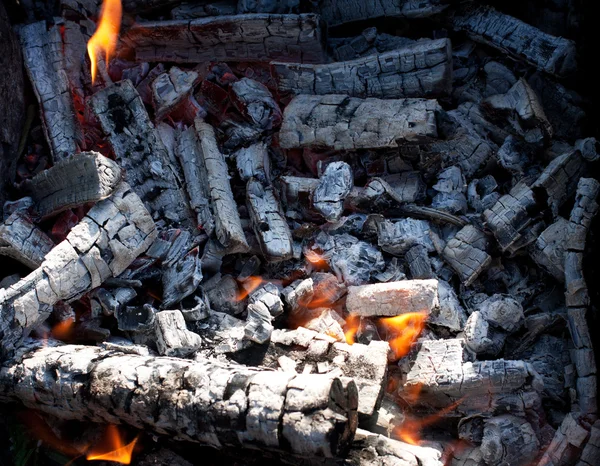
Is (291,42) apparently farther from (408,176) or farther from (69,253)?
(69,253)

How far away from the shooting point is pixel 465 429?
334 centimetres

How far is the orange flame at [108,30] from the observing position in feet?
15.2

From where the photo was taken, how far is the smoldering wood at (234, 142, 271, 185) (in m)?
4.10

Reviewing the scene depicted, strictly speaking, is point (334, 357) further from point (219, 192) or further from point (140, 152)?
point (140, 152)

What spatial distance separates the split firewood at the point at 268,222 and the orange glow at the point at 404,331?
77 centimetres

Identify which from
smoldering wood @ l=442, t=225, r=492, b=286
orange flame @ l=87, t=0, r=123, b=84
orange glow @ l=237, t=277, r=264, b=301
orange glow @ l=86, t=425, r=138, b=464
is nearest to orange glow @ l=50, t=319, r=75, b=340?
orange glow @ l=86, t=425, r=138, b=464

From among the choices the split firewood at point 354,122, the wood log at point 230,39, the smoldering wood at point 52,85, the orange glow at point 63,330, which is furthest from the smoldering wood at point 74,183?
the wood log at point 230,39

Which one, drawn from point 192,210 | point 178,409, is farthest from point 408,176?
point 178,409

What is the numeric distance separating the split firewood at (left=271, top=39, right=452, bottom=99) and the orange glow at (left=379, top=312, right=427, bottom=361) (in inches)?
63.5

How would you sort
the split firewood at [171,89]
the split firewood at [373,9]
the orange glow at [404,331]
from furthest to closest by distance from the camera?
the split firewood at [373,9]
the split firewood at [171,89]
the orange glow at [404,331]

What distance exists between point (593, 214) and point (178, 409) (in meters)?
2.49

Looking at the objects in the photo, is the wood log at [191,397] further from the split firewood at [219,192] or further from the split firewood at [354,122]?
the split firewood at [354,122]

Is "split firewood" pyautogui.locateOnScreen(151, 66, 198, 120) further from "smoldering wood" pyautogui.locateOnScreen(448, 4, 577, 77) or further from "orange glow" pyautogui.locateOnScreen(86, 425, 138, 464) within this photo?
"orange glow" pyautogui.locateOnScreen(86, 425, 138, 464)

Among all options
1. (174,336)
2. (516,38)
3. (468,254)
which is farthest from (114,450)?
(516,38)
